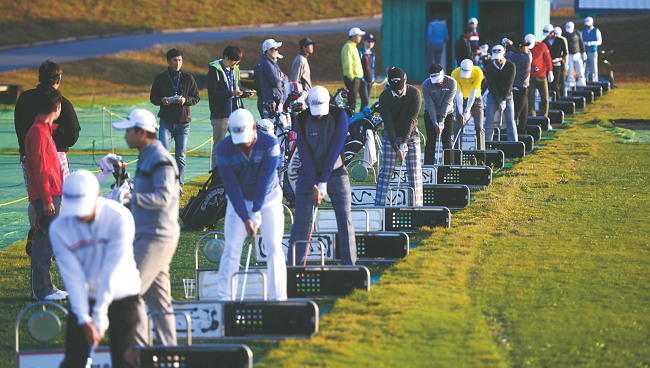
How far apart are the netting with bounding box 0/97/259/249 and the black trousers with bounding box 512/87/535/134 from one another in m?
6.04

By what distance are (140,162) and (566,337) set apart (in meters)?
3.79

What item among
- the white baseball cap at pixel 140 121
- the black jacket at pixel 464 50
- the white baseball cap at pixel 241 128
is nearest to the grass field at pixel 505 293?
the white baseball cap at pixel 241 128

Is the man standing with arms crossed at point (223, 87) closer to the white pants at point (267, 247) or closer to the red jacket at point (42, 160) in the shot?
the red jacket at point (42, 160)

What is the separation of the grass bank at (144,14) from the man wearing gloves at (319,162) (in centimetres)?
4257

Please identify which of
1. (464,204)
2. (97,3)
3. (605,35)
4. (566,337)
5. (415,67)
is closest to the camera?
(566,337)

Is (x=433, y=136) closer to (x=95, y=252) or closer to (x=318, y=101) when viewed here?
(x=318, y=101)

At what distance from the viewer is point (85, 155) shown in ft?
71.8

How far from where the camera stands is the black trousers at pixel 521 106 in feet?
66.8

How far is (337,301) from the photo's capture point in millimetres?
10086

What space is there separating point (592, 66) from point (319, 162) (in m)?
26.6

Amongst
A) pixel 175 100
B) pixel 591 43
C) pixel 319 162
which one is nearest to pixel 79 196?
pixel 319 162

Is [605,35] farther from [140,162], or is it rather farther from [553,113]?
[140,162]

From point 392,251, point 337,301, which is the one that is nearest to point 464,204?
point 392,251

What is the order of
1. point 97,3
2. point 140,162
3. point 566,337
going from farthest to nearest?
point 97,3 < point 566,337 < point 140,162
